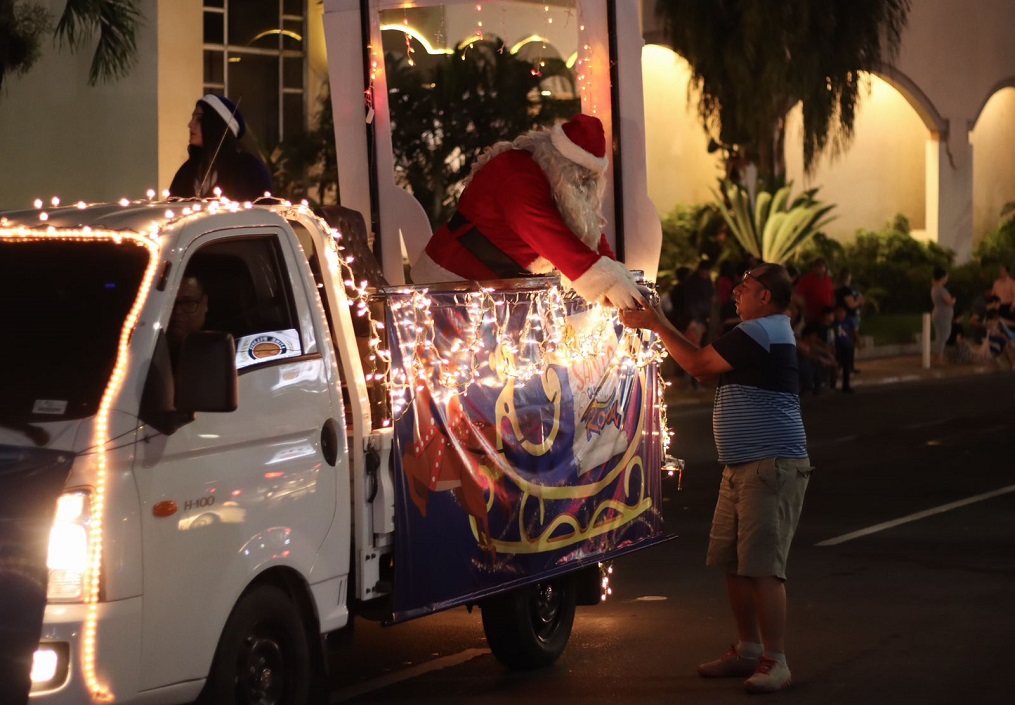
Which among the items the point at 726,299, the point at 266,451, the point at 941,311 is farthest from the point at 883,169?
the point at 266,451

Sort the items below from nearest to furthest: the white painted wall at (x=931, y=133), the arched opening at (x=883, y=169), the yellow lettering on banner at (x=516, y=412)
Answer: the yellow lettering on banner at (x=516, y=412) < the white painted wall at (x=931, y=133) < the arched opening at (x=883, y=169)

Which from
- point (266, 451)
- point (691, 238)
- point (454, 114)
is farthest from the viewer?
point (691, 238)

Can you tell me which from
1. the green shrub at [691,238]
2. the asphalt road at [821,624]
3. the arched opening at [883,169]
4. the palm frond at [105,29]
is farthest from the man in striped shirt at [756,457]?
the arched opening at [883,169]

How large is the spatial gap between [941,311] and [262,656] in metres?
27.3

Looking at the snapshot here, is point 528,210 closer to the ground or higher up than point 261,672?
higher up

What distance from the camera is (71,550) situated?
517 centimetres

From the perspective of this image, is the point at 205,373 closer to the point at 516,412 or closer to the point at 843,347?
the point at 516,412

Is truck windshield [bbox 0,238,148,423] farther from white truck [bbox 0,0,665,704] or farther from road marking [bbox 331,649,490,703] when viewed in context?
road marking [bbox 331,649,490,703]

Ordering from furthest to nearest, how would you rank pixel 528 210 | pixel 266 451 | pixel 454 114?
pixel 454 114 < pixel 528 210 < pixel 266 451

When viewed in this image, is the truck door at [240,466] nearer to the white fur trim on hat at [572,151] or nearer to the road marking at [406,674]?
the road marking at [406,674]

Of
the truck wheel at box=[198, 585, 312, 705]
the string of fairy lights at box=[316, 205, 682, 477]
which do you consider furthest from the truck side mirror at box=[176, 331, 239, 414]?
the string of fairy lights at box=[316, 205, 682, 477]

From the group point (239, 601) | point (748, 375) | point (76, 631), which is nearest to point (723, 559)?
point (748, 375)

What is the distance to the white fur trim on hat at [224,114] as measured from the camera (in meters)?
7.95

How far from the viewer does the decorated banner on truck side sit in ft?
22.1
